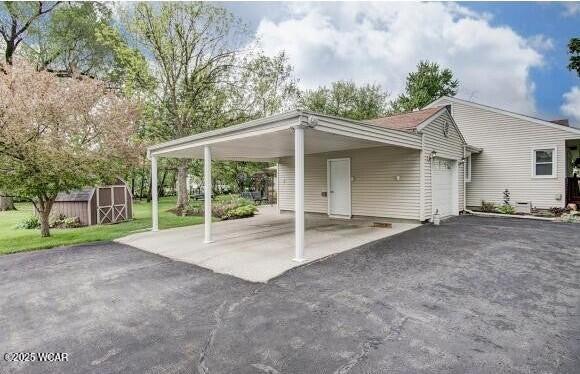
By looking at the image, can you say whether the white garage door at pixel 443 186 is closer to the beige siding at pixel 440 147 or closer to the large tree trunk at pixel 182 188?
the beige siding at pixel 440 147

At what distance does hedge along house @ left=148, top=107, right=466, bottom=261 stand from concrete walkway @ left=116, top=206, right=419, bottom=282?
76cm

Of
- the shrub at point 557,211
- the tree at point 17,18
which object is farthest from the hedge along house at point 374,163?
the tree at point 17,18

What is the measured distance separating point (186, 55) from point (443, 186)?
1277 centimetres

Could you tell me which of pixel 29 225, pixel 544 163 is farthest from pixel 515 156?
pixel 29 225

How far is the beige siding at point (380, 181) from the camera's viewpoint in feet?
30.8

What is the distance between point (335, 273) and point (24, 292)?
4.73 m

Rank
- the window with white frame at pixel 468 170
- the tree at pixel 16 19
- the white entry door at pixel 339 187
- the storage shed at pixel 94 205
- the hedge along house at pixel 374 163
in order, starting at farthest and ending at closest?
the tree at pixel 16 19, the window with white frame at pixel 468 170, the storage shed at pixel 94 205, the white entry door at pixel 339 187, the hedge along house at pixel 374 163

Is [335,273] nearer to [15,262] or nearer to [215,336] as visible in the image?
[215,336]

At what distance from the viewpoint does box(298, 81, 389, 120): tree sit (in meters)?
27.0

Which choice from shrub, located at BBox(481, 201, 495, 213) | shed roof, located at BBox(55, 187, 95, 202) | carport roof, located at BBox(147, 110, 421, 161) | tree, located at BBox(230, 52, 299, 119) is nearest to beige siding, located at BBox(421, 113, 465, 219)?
carport roof, located at BBox(147, 110, 421, 161)

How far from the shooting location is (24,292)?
4465 millimetres

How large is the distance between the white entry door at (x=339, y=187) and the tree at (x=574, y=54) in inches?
419

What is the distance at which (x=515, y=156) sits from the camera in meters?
12.1

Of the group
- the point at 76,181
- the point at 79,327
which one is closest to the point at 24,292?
the point at 79,327
